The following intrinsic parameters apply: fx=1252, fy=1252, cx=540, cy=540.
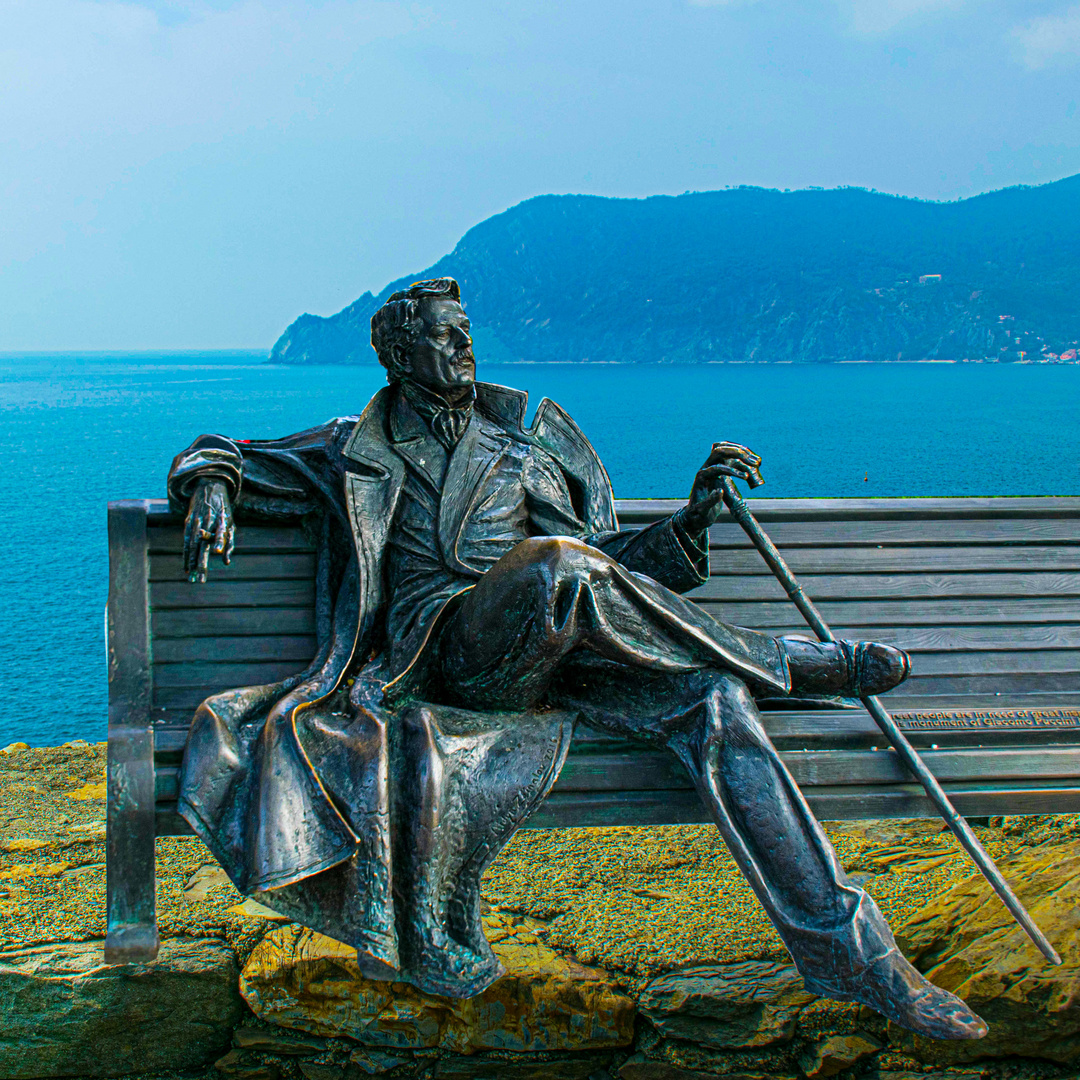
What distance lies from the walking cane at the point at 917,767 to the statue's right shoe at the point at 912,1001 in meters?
0.46

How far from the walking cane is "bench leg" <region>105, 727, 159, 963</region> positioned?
187 centimetres

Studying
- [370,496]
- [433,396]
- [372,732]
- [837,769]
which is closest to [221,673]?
[370,496]

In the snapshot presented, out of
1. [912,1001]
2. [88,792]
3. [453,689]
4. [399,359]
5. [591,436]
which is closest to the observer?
[912,1001]

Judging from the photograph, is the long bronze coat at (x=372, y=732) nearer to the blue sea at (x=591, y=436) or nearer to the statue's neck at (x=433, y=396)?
the statue's neck at (x=433, y=396)

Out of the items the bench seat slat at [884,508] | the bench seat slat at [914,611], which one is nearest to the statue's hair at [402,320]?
the bench seat slat at [884,508]

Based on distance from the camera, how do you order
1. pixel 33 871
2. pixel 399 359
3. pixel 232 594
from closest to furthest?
pixel 399 359
pixel 232 594
pixel 33 871

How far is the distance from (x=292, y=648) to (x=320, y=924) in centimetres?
110

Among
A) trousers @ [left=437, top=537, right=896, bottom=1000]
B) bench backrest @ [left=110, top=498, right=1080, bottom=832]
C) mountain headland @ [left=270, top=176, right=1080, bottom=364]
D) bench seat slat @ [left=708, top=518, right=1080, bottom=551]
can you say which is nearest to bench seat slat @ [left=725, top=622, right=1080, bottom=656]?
bench backrest @ [left=110, top=498, right=1080, bottom=832]

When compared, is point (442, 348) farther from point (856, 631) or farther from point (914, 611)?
point (914, 611)

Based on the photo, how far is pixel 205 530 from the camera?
3547mm

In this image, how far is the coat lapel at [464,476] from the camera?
12.5 feet

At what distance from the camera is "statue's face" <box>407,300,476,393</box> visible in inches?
152

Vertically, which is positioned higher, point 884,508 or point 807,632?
point 884,508

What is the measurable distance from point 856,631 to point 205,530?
2.28 meters
